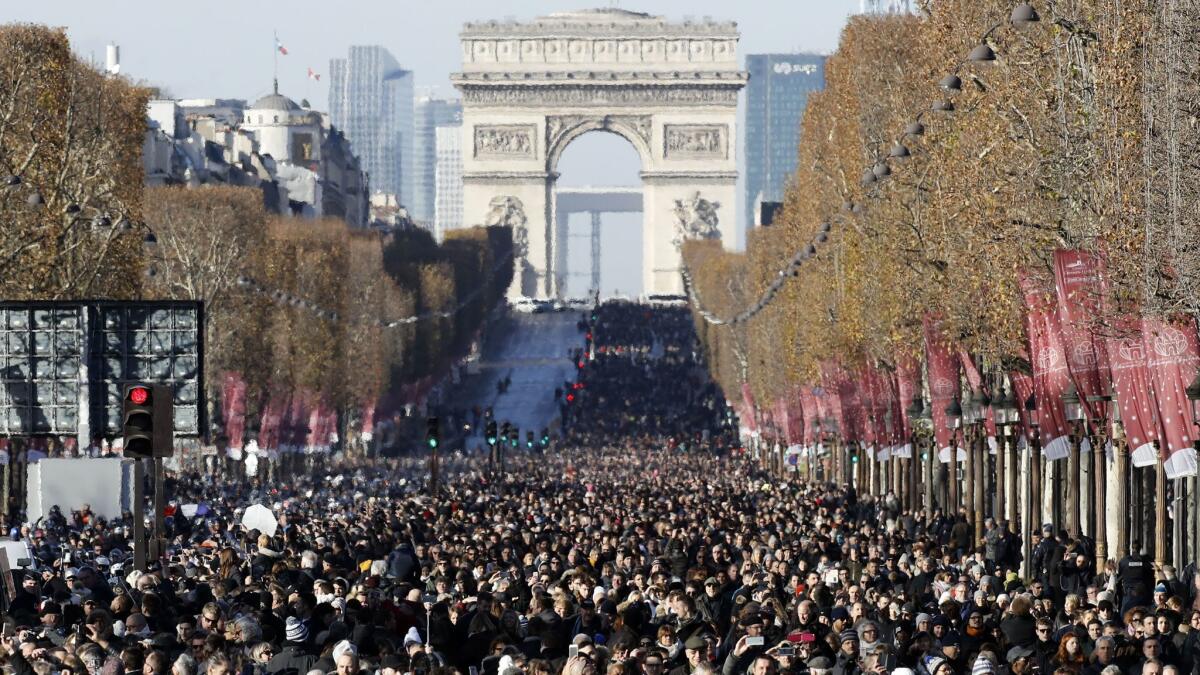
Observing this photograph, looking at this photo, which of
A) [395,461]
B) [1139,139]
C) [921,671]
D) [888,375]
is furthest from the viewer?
[395,461]

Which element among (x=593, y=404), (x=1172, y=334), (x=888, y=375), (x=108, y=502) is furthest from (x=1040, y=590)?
(x=593, y=404)

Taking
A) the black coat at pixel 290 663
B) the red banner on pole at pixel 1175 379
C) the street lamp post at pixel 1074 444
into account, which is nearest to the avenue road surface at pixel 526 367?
the street lamp post at pixel 1074 444

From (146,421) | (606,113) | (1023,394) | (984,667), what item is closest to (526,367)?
(606,113)

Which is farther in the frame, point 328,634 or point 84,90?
point 84,90

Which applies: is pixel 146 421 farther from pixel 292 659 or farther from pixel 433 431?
pixel 433 431

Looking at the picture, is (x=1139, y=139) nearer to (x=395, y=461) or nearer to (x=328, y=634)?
(x=328, y=634)

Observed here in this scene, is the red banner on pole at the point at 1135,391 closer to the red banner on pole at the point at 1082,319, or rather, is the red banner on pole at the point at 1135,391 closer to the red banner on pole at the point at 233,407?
the red banner on pole at the point at 1082,319
